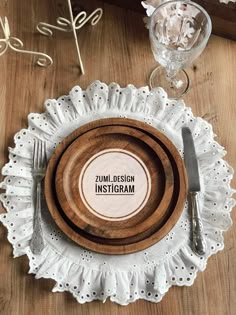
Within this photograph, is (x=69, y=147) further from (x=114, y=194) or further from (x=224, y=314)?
(x=224, y=314)

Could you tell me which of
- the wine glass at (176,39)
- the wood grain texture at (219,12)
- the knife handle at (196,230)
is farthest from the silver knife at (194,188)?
the wood grain texture at (219,12)

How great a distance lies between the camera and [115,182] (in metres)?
0.76

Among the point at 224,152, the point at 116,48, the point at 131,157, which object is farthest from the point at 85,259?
the point at 116,48

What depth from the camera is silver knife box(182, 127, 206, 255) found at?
734mm

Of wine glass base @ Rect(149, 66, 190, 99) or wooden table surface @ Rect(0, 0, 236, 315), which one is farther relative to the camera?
wine glass base @ Rect(149, 66, 190, 99)

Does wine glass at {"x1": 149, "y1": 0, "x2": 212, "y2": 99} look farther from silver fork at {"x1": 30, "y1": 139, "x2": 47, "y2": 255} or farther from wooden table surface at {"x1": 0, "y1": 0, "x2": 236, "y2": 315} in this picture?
silver fork at {"x1": 30, "y1": 139, "x2": 47, "y2": 255}

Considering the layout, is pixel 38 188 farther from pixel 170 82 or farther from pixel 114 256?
pixel 170 82

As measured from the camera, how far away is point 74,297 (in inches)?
27.9

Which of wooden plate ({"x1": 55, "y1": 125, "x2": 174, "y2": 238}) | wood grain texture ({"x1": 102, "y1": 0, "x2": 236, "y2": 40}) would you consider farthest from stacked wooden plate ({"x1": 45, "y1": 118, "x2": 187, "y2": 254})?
wood grain texture ({"x1": 102, "y1": 0, "x2": 236, "y2": 40})

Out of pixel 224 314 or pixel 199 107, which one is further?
pixel 199 107

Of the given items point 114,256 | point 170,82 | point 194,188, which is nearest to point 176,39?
point 170,82

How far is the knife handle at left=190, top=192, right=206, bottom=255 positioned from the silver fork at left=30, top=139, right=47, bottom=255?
22 centimetres

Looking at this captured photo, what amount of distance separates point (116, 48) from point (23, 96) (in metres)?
0.19

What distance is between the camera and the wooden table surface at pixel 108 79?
0.73 m
